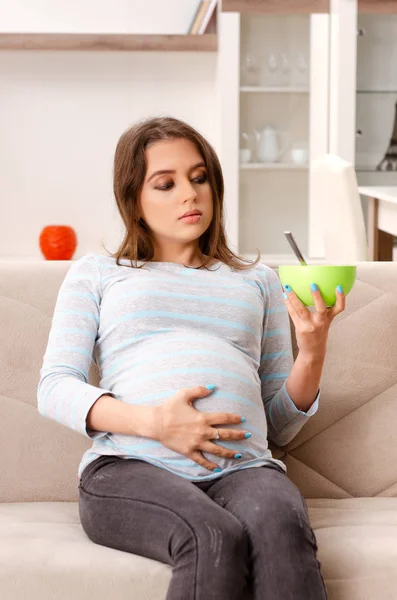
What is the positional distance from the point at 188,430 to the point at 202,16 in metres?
4.03

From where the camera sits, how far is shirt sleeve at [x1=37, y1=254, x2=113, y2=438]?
1.48 metres

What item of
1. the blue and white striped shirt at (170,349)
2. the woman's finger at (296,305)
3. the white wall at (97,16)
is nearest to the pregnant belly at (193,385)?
the blue and white striped shirt at (170,349)

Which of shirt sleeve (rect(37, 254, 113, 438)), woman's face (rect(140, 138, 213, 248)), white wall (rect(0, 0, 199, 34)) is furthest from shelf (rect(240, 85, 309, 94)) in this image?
shirt sleeve (rect(37, 254, 113, 438))

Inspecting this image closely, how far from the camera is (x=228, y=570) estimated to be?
1200 millimetres

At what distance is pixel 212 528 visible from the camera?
1.24 m

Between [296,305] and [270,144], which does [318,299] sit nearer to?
[296,305]

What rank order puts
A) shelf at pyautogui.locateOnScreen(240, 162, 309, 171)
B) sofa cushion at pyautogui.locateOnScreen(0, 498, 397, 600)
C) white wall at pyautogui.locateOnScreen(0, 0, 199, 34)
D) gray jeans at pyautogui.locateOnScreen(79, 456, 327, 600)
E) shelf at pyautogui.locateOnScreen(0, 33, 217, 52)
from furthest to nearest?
white wall at pyautogui.locateOnScreen(0, 0, 199, 34), shelf at pyautogui.locateOnScreen(240, 162, 309, 171), shelf at pyautogui.locateOnScreen(0, 33, 217, 52), sofa cushion at pyautogui.locateOnScreen(0, 498, 397, 600), gray jeans at pyautogui.locateOnScreen(79, 456, 327, 600)

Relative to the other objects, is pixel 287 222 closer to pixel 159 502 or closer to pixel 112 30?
pixel 112 30

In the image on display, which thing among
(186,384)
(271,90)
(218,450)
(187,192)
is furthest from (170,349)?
(271,90)

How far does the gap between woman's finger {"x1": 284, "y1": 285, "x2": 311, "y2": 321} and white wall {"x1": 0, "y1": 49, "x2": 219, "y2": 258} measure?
3.49 m

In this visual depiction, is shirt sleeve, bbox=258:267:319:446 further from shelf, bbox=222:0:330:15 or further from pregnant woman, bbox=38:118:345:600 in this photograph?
shelf, bbox=222:0:330:15

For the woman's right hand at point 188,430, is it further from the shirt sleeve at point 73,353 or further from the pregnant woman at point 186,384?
the shirt sleeve at point 73,353

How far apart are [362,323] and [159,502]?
2.21 feet

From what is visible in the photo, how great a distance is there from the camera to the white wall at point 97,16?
5195 mm
